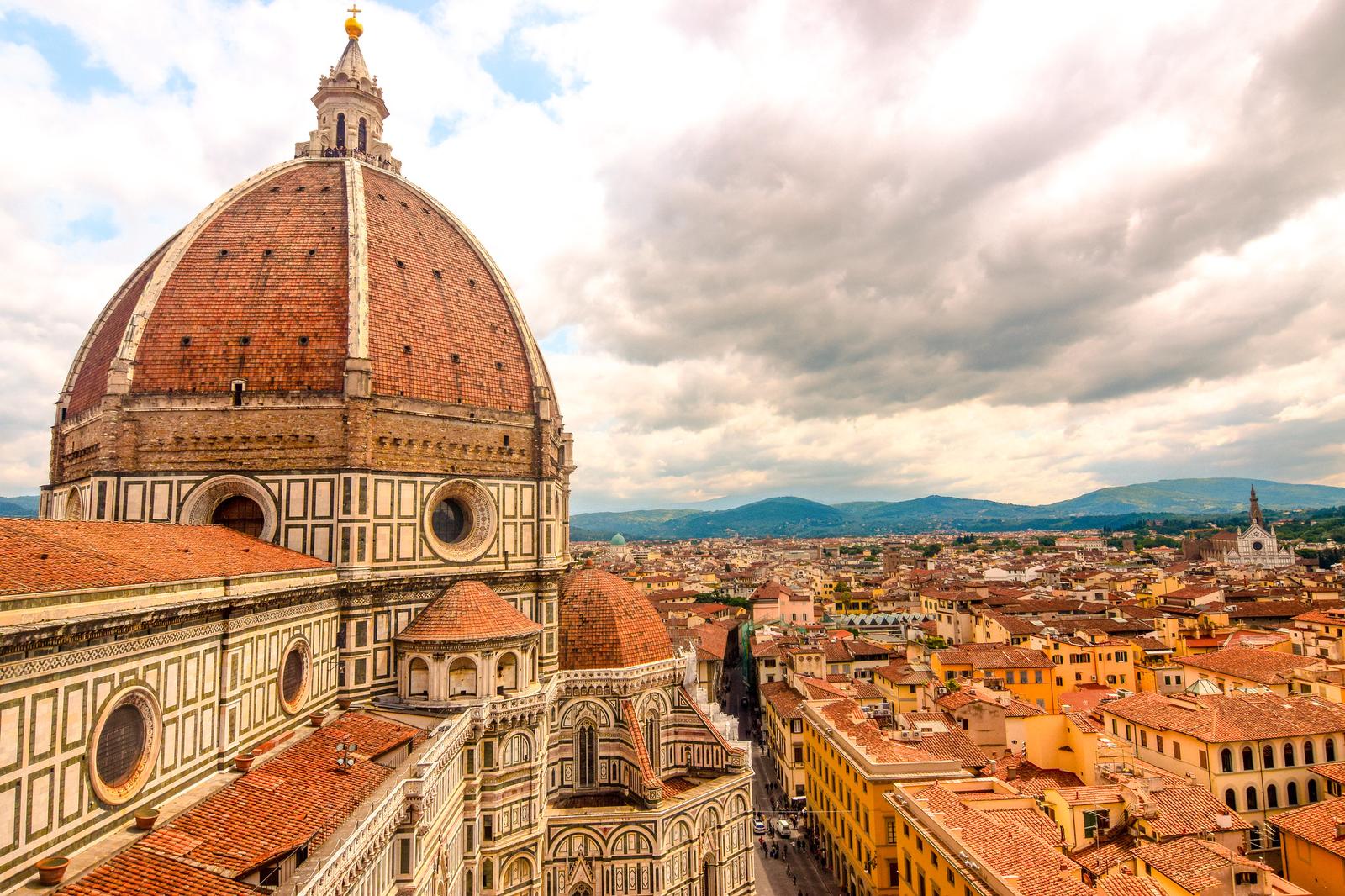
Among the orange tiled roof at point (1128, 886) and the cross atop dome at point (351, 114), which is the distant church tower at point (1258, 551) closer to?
the orange tiled roof at point (1128, 886)

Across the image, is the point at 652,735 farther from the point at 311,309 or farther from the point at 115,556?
the point at 115,556

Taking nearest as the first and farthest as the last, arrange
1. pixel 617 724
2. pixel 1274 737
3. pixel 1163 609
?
pixel 617 724 < pixel 1274 737 < pixel 1163 609

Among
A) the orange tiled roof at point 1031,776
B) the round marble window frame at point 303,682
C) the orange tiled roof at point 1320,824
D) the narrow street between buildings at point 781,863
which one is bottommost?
the narrow street between buildings at point 781,863

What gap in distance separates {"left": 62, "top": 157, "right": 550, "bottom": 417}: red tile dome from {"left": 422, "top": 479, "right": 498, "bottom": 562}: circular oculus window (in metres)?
2.90

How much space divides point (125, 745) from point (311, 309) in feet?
48.7

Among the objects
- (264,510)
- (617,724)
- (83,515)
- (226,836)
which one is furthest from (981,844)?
(83,515)

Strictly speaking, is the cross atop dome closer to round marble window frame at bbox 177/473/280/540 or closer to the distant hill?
round marble window frame at bbox 177/473/280/540

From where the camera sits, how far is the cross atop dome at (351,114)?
3244 cm

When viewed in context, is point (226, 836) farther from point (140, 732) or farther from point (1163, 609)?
point (1163, 609)

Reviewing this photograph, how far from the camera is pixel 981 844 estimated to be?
72.4ft

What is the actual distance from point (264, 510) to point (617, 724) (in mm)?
13239

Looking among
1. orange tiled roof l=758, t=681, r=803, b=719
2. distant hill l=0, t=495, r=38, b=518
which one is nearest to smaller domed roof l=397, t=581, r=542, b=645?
orange tiled roof l=758, t=681, r=803, b=719

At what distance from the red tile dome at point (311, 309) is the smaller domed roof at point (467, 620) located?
6331 mm

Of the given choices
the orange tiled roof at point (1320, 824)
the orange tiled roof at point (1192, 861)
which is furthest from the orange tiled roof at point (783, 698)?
the orange tiled roof at point (1192, 861)
